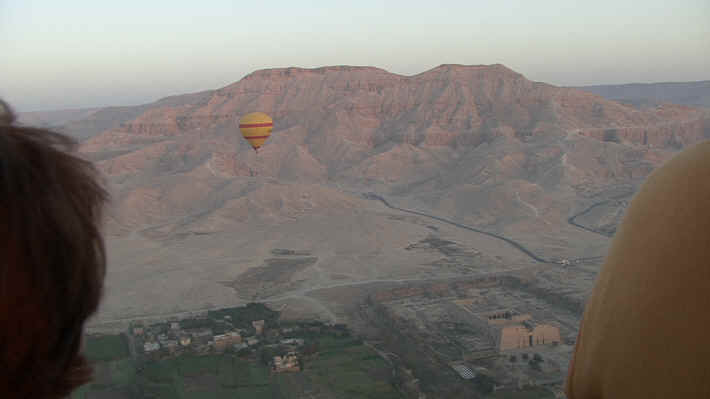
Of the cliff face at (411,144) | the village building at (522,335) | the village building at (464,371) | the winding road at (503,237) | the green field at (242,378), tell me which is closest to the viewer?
the green field at (242,378)

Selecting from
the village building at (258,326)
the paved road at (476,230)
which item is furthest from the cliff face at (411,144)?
the village building at (258,326)

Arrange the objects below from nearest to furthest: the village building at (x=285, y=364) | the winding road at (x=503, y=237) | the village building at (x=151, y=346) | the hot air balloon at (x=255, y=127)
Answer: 1. the village building at (x=285, y=364)
2. the village building at (x=151, y=346)
3. the hot air balloon at (x=255, y=127)
4. the winding road at (x=503, y=237)

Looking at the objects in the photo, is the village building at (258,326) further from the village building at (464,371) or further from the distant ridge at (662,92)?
the distant ridge at (662,92)

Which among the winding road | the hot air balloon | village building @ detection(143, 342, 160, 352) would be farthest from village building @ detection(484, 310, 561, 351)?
the hot air balloon

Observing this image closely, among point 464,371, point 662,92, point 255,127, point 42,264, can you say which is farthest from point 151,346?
point 662,92

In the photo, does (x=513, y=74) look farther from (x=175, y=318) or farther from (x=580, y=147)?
(x=175, y=318)

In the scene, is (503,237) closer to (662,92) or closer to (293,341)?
(293,341)

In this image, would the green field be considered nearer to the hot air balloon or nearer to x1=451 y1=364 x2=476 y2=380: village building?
x1=451 y1=364 x2=476 y2=380: village building

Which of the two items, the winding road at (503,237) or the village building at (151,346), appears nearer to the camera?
the village building at (151,346)
